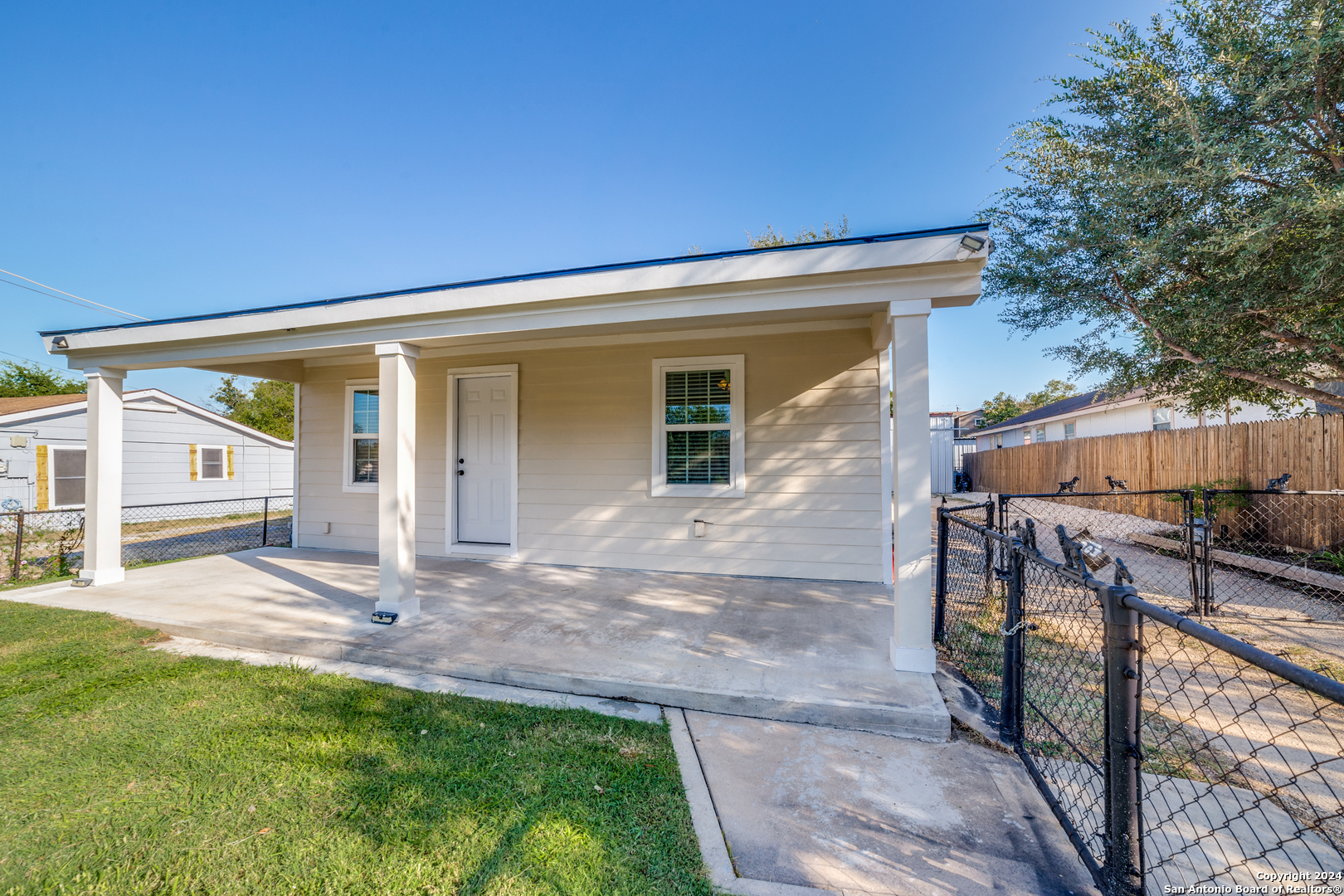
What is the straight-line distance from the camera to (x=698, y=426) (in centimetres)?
521

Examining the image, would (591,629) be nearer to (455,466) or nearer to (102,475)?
(455,466)

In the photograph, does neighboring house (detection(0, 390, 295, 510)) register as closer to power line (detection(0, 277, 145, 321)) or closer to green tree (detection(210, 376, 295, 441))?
power line (detection(0, 277, 145, 321))

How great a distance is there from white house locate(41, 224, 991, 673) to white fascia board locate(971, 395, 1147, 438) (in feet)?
32.3

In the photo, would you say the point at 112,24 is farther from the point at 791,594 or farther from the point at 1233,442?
the point at 1233,442

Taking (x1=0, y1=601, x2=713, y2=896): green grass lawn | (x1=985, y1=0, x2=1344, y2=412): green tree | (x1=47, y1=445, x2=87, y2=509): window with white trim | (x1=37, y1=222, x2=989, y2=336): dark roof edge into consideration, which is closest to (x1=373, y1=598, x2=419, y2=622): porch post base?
(x1=0, y1=601, x2=713, y2=896): green grass lawn

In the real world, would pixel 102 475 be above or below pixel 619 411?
below

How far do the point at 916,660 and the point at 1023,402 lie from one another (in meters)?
33.6

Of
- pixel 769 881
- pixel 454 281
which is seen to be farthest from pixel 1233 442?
pixel 454 281

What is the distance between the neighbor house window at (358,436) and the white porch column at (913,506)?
6152mm

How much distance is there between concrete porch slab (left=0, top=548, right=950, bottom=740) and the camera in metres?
2.66

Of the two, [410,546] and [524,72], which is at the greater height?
[524,72]

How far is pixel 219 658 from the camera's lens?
3270 millimetres

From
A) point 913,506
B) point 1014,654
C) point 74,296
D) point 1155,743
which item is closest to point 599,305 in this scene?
point 913,506

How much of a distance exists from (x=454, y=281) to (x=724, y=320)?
2.05m
